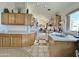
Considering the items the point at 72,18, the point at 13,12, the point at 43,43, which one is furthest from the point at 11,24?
the point at 72,18

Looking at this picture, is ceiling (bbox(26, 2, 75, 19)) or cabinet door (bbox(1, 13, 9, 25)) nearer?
ceiling (bbox(26, 2, 75, 19))

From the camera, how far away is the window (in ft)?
7.87

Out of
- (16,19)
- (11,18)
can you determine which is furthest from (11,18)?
(16,19)

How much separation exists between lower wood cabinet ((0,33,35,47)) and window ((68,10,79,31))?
833mm

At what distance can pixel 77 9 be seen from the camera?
2.40 meters

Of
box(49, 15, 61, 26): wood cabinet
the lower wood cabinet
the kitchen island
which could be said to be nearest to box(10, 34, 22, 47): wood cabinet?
the lower wood cabinet

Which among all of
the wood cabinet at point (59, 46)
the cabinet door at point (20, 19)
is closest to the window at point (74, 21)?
the wood cabinet at point (59, 46)

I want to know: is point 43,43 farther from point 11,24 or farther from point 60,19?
point 11,24

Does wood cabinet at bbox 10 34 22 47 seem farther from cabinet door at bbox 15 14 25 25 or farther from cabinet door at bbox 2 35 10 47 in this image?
cabinet door at bbox 15 14 25 25

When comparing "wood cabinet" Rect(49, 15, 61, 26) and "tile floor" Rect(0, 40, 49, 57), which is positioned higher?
"wood cabinet" Rect(49, 15, 61, 26)

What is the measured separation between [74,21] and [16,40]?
1.36m

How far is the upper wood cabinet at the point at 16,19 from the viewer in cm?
287

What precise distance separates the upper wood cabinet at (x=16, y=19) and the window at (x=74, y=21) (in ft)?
2.73

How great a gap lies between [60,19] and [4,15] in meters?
1.15
